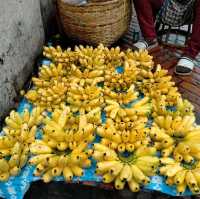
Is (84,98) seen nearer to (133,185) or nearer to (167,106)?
(167,106)

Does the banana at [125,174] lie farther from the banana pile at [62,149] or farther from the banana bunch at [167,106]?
the banana bunch at [167,106]

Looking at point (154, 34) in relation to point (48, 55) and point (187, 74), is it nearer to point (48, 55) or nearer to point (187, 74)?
point (187, 74)

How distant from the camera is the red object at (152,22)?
3.59 m

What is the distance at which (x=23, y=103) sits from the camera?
2.91 m

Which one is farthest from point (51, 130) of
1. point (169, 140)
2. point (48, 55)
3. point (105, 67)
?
point (48, 55)

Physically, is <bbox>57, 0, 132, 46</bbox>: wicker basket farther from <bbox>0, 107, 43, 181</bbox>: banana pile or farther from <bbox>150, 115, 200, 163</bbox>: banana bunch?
<bbox>150, 115, 200, 163</bbox>: banana bunch

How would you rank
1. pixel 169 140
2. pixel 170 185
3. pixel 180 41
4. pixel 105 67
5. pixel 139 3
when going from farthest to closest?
pixel 180 41, pixel 139 3, pixel 105 67, pixel 169 140, pixel 170 185

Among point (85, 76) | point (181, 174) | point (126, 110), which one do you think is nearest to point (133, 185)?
point (181, 174)

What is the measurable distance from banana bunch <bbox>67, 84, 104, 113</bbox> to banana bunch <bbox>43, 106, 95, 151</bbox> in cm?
17

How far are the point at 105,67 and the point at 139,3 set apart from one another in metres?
1.07

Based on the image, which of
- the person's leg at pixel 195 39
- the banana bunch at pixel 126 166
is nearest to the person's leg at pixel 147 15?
the person's leg at pixel 195 39

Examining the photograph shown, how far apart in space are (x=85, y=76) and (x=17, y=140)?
0.97m

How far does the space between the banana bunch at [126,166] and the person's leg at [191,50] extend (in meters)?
1.52

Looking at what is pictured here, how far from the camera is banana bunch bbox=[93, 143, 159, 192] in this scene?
2098 millimetres
